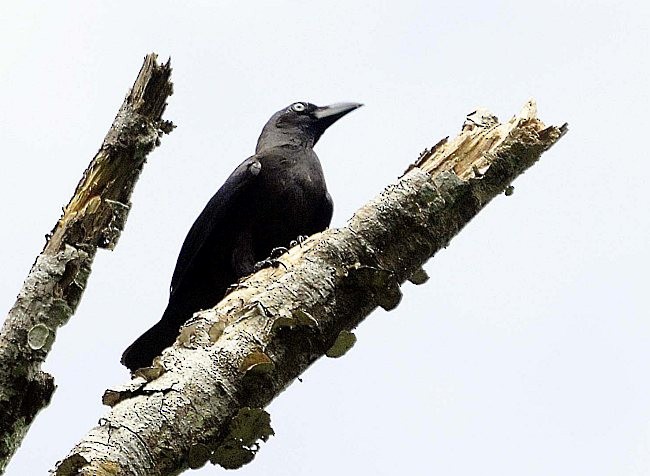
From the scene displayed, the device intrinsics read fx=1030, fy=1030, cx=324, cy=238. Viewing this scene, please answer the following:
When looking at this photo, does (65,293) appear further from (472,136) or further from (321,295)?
(472,136)

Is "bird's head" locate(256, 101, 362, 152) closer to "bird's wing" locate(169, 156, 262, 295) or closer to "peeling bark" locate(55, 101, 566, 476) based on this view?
"bird's wing" locate(169, 156, 262, 295)

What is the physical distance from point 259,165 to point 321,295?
3283 mm

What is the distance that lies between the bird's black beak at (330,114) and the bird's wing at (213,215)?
1459 millimetres

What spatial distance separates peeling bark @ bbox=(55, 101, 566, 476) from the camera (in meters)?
2.79

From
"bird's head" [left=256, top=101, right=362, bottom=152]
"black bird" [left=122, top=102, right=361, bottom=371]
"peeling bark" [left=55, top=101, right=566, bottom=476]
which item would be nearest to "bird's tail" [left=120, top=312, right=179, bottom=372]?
"black bird" [left=122, top=102, right=361, bottom=371]

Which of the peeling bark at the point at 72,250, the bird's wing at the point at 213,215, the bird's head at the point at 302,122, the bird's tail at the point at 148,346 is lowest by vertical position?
the peeling bark at the point at 72,250

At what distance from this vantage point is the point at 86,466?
8.37 ft

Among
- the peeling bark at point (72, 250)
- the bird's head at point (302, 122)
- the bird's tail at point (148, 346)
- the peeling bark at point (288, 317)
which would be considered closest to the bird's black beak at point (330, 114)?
the bird's head at point (302, 122)

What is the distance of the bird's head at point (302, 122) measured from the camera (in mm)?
7621

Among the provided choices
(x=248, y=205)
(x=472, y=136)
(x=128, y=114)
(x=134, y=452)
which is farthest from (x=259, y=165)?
(x=134, y=452)

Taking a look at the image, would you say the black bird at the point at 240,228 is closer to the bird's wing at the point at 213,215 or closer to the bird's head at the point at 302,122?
the bird's wing at the point at 213,215

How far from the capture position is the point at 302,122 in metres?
7.83

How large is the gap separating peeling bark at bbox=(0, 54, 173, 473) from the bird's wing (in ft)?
8.66

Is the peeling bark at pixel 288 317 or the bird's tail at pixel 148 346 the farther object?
the bird's tail at pixel 148 346
